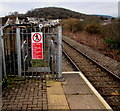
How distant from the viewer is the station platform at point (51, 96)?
13.3 ft

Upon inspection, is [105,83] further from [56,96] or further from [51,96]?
[51,96]

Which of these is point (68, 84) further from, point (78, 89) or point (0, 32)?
point (0, 32)

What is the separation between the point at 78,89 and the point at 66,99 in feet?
2.66

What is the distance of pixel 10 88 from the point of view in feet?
16.7

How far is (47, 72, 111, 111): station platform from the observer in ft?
13.5

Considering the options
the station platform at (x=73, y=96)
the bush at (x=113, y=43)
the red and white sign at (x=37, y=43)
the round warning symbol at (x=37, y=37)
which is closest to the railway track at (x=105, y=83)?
the station platform at (x=73, y=96)

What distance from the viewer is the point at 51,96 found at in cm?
461

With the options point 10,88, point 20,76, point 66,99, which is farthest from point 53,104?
point 20,76

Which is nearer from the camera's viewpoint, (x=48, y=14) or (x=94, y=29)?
(x=94, y=29)

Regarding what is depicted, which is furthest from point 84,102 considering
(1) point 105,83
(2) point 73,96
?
(1) point 105,83

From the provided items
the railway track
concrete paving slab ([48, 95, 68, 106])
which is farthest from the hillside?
concrete paving slab ([48, 95, 68, 106])

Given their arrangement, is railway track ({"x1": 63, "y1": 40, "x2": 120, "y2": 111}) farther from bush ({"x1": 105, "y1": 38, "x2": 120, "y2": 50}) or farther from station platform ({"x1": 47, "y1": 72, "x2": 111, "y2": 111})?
bush ({"x1": 105, "y1": 38, "x2": 120, "y2": 50})

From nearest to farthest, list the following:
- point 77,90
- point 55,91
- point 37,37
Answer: point 55,91 → point 77,90 → point 37,37

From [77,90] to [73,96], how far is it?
45 centimetres
